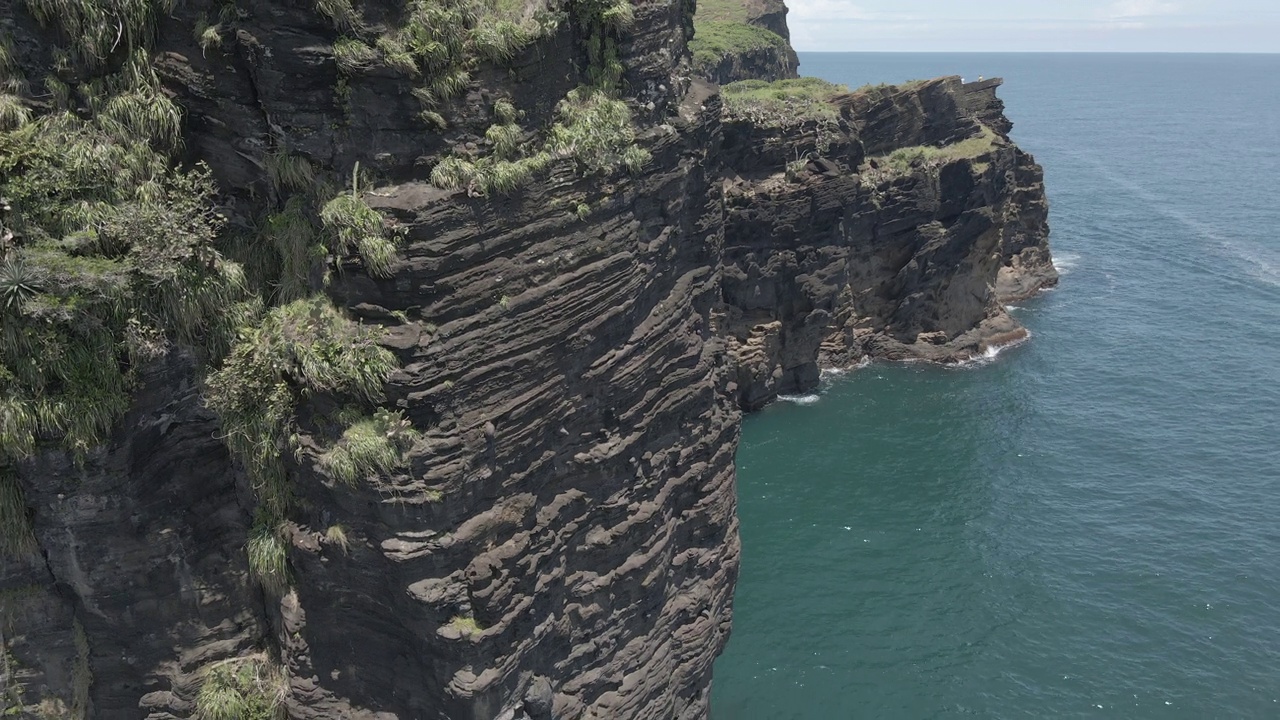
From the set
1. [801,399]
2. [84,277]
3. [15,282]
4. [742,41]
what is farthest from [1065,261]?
[15,282]

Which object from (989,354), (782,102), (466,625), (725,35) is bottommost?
(989,354)

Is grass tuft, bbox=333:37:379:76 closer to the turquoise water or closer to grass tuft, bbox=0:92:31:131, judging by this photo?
grass tuft, bbox=0:92:31:131

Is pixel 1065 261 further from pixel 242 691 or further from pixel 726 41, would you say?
pixel 242 691

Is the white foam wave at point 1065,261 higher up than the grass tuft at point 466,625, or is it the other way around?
the grass tuft at point 466,625

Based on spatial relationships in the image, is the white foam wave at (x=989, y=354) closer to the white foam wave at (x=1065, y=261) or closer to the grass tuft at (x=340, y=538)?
the white foam wave at (x=1065, y=261)

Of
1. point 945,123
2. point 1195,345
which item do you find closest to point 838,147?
point 945,123

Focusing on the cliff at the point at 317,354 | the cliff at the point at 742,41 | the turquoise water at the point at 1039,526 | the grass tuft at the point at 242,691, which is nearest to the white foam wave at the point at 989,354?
the turquoise water at the point at 1039,526
